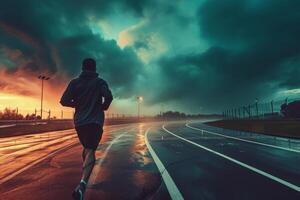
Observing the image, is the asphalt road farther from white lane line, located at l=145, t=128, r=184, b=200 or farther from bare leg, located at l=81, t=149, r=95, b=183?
bare leg, located at l=81, t=149, r=95, b=183

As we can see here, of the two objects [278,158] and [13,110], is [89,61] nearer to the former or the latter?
[278,158]

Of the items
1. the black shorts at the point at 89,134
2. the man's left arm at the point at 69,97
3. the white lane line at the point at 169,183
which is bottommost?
the white lane line at the point at 169,183

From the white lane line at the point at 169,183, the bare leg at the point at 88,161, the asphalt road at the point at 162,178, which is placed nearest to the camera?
the bare leg at the point at 88,161

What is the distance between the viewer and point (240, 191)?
574 cm

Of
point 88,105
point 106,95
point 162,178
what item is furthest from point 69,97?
point 162,178

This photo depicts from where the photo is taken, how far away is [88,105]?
16.9ft

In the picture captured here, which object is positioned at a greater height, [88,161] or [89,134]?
[89,134]

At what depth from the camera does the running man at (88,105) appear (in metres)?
5.06

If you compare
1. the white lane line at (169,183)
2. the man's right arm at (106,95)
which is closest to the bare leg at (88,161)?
the man's right arm at (106,95)

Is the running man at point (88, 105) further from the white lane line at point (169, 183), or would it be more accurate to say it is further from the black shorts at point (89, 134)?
the white lane line at point (169, 183)

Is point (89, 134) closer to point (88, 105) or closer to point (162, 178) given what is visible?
point (88, 105)

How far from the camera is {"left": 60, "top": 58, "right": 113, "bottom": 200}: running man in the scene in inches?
199

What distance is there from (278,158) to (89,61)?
7394mm

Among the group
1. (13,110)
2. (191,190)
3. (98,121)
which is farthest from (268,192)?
(13,110)
